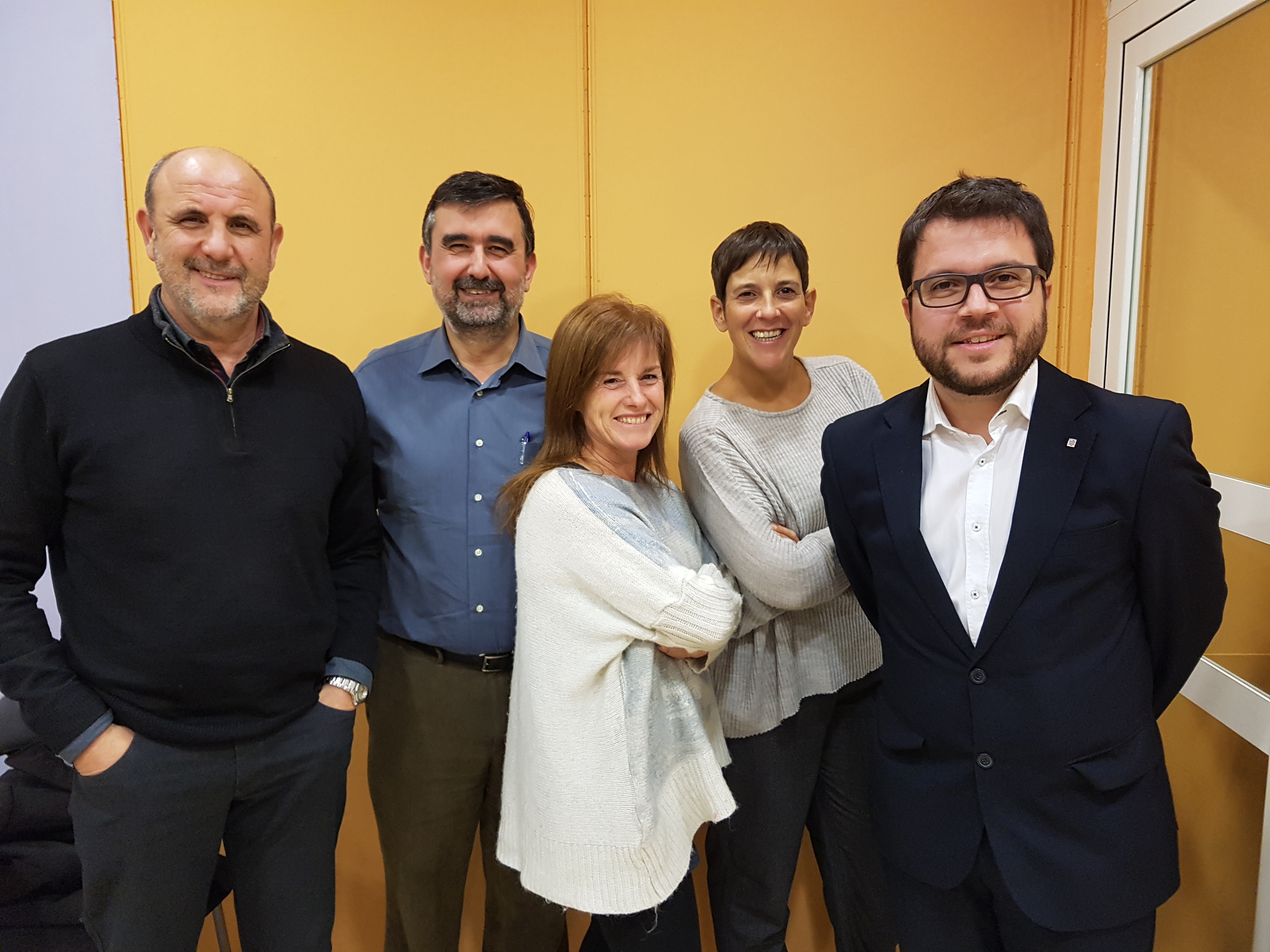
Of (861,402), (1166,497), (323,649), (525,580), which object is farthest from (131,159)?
(1166,497)

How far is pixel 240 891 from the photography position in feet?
5.24

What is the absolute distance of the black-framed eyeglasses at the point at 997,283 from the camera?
1257 millimetres

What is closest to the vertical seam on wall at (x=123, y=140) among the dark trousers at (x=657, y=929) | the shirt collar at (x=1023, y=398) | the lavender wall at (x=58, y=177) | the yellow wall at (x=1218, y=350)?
the lavender wall at (x=58, y=177)

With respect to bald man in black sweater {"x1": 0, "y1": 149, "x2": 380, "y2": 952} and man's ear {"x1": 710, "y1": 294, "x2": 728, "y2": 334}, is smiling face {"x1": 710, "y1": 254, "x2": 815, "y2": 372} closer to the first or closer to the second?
man's ear {"x1": 710, "y1": 294, "x2": 728, "y2": 334}

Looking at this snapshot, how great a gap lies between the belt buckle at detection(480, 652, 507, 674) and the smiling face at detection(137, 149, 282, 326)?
907 millimetres

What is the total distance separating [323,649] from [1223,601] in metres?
1.68

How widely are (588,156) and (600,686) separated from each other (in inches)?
60.9

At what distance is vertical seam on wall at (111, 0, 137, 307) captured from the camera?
2041 millimetres

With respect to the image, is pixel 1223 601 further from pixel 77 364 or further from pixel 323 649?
pixel 77 364

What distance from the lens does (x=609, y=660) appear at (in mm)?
1389

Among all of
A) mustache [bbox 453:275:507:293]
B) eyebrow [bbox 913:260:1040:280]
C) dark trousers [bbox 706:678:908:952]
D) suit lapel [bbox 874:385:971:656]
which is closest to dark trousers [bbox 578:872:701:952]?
dark trousers [bbox 706:678:908:952]

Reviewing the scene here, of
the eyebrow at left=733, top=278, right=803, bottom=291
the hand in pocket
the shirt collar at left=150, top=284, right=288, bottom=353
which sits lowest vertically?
the hand in pocket

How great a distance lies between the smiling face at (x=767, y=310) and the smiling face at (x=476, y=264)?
54 cm

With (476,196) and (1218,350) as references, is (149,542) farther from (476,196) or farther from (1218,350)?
(1218,350)
